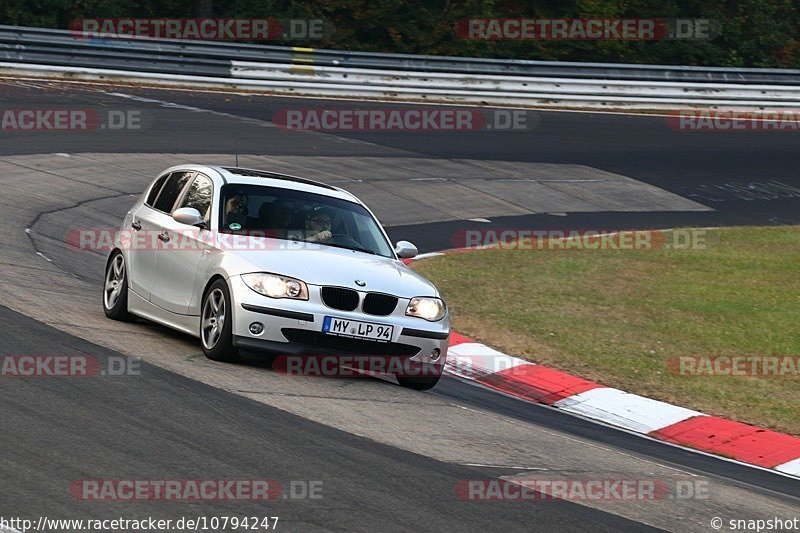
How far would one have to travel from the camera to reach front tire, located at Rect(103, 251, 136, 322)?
10680 mm

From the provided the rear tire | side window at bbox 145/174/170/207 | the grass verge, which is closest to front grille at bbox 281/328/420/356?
the rear tire

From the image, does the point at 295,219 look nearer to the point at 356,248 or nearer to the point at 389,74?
the point at 356,248

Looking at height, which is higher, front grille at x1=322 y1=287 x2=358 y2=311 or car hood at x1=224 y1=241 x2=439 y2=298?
car hood at x1=224 y1=241 x2=439 y2=298

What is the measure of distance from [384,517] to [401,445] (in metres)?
1.52

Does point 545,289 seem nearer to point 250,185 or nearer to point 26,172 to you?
point 250,185

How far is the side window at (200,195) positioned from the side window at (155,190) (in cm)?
62

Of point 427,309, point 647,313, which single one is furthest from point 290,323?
point 647,313

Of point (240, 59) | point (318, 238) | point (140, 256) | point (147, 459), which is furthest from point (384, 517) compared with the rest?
point (240, 59)

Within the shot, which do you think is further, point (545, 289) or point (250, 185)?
point (545, 289)

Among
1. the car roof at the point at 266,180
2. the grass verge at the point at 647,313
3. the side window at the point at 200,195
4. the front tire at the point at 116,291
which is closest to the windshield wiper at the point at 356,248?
the car roof at the point at 266,180

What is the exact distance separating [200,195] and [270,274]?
1706 mm

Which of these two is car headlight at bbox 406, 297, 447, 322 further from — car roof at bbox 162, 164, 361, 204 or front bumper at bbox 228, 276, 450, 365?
car roof at bbox 162, 164, 361, 204

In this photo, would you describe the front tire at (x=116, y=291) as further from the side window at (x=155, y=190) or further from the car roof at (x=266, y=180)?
the car roof at (x=266, y=180)

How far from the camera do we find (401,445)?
7562 millimetres
